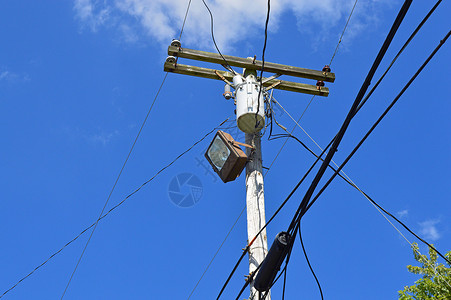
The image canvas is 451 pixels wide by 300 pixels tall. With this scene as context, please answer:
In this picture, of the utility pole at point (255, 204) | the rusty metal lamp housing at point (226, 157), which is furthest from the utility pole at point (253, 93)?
the rusty metal lamp housing at point (226, 157)

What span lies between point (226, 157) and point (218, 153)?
0.19 metres

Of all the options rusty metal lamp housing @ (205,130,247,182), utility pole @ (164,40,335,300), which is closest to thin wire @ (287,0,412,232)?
utility pole @ (164,40,335,300)

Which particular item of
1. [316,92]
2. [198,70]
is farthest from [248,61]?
[316,92]

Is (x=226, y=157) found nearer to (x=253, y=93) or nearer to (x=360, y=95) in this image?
(x=253, y=93)

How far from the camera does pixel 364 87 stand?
3254mm

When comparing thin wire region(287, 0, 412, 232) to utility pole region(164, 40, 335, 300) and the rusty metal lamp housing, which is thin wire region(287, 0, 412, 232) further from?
the rusty metal lamp housing

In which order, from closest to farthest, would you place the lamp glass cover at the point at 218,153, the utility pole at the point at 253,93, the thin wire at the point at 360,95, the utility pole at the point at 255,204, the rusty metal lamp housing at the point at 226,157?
the thin wire at the point at 360,95 → the utility pole at the point at 255,204 → the utility pole at the point at 253,93 → the rusty metal lamp housing at the point at 226,157 → the lamp glass cover at the point at 218,153

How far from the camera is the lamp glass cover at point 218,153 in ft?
18.3

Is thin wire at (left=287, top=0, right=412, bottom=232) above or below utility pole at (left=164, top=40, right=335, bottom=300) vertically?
below

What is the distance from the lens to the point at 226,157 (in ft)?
18.2

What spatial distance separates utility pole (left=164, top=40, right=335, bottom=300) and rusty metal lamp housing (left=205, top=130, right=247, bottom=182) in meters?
0.18

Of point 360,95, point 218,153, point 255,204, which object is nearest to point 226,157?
point 218,153

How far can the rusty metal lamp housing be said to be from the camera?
17.9ft

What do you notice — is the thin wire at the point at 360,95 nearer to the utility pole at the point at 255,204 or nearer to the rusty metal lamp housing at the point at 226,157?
the utility pole at the point at 255,204
